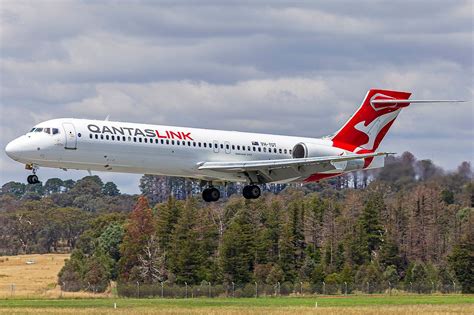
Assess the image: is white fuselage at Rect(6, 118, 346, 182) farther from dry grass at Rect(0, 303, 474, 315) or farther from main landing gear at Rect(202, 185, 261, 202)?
dry grass at Rect(0, 303, 474, 315)

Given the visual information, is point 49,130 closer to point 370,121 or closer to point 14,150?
point 14,150

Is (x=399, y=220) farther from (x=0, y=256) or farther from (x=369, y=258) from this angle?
(x=0, y=256)

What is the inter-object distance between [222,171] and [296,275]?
6213cm

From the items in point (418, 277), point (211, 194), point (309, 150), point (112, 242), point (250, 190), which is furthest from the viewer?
point (112, 242)

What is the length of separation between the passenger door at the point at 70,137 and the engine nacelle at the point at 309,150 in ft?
50.4

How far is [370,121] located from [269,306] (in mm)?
18027

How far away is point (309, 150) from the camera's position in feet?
259

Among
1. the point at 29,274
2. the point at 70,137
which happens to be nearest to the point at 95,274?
the point at 29,274

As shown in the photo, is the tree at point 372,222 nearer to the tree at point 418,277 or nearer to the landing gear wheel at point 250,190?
the tree at point 418,277

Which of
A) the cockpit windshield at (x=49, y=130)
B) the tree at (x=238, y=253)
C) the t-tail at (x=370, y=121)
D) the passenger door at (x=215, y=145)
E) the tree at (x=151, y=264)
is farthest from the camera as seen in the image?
the tree at (x=151, y=264)

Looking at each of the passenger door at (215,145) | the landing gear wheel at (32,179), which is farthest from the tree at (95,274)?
the landing gear wheel at (32,179)

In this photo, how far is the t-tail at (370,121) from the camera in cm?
8206

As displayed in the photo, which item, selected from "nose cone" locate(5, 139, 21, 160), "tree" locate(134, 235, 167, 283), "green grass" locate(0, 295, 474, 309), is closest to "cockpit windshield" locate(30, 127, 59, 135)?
"nose cone" locate(5, 139, 21, 160)

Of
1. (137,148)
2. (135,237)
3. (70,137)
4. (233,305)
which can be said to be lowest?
(233,305)
